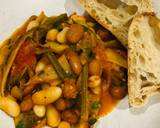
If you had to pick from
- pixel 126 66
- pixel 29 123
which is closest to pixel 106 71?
pixel 126 66


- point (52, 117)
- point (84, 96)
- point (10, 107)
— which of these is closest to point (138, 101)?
point (84, 96)

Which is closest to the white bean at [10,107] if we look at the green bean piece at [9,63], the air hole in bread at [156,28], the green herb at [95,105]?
the green bean piece at [9,63]

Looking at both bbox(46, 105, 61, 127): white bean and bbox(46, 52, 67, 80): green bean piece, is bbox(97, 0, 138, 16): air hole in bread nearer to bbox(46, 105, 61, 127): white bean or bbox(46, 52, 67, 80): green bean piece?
bbox(46, 52, 67, 80): green bean piece

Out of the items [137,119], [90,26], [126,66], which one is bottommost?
[137,119]

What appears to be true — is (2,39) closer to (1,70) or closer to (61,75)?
(1,70)

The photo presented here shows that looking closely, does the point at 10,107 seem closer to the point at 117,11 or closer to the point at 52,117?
the point at 52,117

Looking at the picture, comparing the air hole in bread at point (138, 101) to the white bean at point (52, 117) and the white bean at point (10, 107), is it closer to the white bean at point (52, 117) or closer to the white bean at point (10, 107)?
the white bean at point (52, 117)
